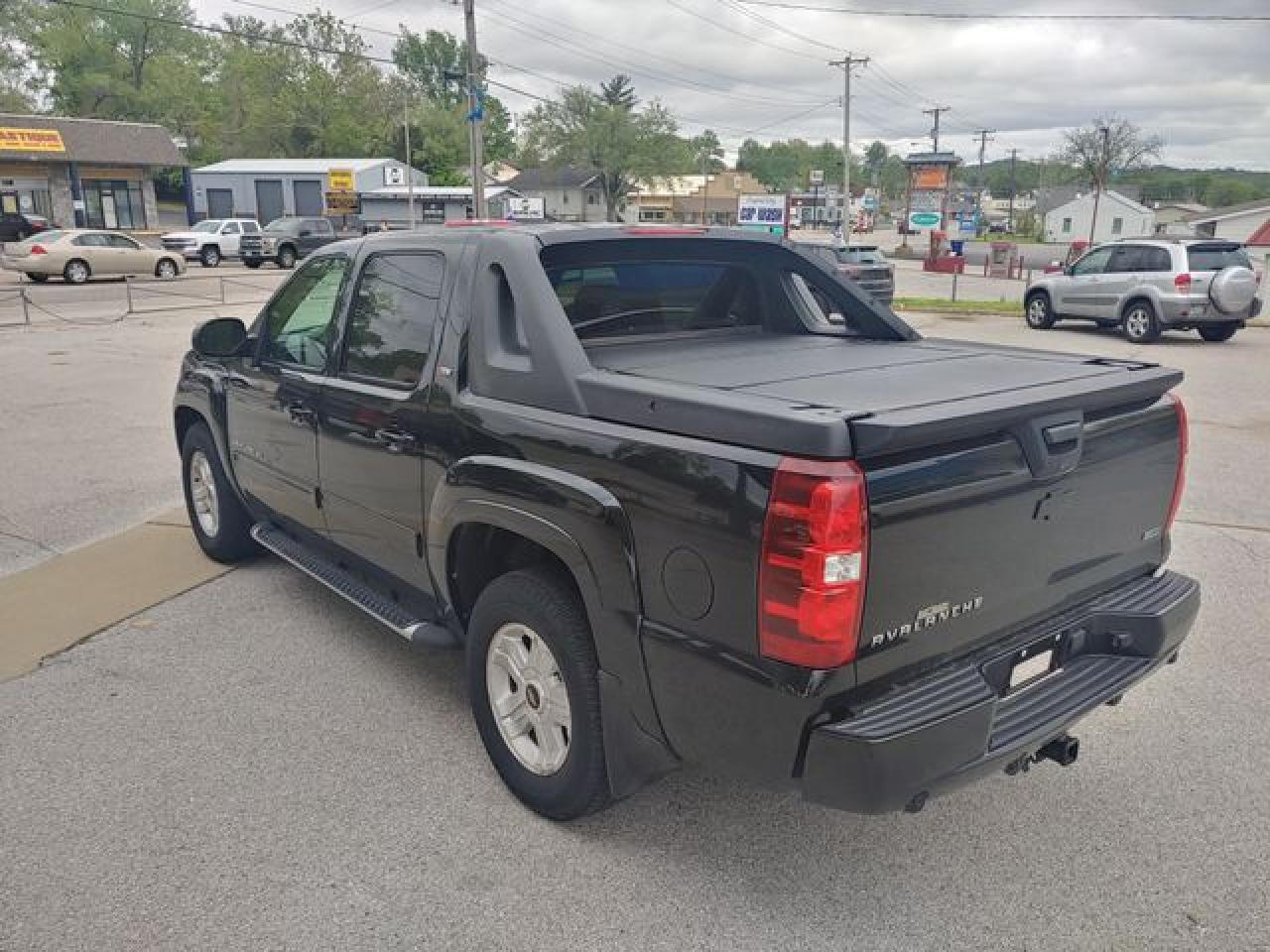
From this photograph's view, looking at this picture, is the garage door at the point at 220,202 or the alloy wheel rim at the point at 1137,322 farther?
the garage door at the point at 220,202

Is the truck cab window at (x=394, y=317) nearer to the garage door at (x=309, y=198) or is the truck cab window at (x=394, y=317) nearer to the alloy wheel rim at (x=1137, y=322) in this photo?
the alloy wheel rim at (x=1137, y=322)

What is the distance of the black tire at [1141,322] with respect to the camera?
1670 centimetres

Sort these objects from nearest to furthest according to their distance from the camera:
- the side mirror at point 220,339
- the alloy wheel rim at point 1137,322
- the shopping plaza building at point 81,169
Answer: the side mirror at point 220,339 < the alloy wheel rim at point 1137,322 < the shopping plaza building at point 81,169

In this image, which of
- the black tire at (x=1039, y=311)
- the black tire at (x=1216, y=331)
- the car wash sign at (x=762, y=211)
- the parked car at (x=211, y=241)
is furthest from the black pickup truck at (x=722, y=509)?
→ the car wash sign at (x=762, y=211)

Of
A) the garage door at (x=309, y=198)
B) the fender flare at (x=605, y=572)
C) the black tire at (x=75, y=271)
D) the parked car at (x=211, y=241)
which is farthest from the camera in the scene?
the garage door at (x=309, y=198)

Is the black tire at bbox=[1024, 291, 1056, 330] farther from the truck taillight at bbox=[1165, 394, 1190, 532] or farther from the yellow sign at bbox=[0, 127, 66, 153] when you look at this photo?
the yellow sign at bbox=[0, 127, 66, 153]

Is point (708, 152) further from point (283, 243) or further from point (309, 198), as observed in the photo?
point (283, 243)

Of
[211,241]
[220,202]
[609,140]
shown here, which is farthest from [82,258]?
[609,140]

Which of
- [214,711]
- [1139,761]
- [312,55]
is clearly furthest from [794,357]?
[312,55]

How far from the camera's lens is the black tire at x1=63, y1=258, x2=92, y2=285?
2776 centimetres

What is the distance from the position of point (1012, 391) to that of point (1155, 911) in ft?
4.99

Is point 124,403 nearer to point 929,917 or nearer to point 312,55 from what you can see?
point 929,917

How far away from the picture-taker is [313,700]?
3957mm

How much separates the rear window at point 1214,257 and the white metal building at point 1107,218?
82483 millimetres
